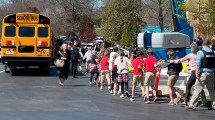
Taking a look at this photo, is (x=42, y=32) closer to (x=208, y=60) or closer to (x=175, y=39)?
(x=175, y=39)

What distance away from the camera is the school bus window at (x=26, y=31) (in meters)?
27.0

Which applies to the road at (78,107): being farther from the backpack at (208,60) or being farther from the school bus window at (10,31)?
the school bus window at (10,31)

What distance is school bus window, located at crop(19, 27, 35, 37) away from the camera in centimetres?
2703

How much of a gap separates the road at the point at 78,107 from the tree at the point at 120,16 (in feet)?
116

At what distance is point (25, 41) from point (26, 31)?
0.53 metres

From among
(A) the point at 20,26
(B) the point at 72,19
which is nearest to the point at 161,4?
(B) the point at 72,19

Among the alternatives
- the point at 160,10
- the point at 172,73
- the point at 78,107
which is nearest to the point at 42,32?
the point at 172,73

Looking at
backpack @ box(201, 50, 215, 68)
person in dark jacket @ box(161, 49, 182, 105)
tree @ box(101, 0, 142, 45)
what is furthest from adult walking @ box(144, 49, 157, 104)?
tree @ box(101, 0, 142, 45)

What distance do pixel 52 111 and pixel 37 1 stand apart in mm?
64724

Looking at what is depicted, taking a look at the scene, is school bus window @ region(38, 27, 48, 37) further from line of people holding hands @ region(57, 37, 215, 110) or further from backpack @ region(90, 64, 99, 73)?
backpack @ region(90, 64, 99, 73)

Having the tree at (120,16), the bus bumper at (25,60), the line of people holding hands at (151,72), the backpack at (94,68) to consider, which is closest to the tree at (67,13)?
the tree at (120,16)

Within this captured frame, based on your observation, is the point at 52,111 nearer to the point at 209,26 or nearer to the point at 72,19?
the point at 209,26

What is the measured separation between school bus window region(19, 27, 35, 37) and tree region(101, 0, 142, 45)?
89.4 ft

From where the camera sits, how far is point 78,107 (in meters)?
14.4
